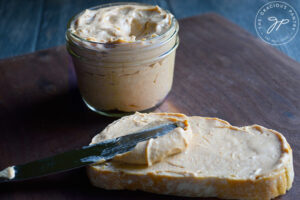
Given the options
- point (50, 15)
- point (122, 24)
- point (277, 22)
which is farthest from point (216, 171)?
point (50, 15)

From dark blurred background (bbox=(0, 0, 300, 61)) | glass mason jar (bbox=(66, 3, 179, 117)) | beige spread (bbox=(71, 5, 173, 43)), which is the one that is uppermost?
beige spread (bbox=(71, 5, 173, 43))

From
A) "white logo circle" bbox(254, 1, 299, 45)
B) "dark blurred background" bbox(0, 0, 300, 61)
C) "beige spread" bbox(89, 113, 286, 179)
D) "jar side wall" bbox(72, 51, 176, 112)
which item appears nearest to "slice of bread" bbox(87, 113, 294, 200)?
"beige spread" bbox(89, 113, 286, 179)

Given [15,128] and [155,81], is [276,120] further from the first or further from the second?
[15,128]

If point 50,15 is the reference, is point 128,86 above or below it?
above

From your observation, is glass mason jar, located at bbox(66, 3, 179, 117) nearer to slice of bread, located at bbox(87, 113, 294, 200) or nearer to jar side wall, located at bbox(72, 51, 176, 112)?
jar side wall, located at bbox(72, 51, 176, 112)

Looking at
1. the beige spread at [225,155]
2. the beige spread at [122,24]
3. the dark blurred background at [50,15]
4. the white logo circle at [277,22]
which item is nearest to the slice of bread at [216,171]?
the beige spread at [225,155]

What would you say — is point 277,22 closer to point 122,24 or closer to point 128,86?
point 122,24

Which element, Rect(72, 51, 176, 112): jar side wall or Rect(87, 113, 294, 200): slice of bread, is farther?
Rect(72, 51, 176, 112): jar side wall
